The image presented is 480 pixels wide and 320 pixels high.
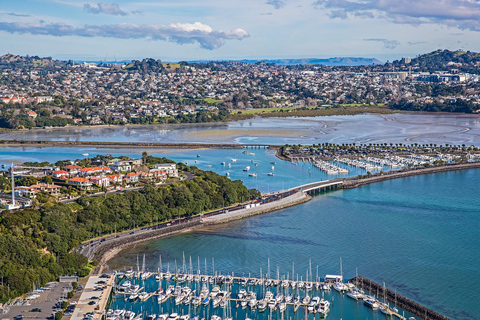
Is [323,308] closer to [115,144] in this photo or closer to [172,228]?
[172,228]

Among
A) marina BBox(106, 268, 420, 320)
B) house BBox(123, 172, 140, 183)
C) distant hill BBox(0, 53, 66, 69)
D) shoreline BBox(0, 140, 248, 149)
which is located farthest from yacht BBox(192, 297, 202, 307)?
distant hill BBox(0, 53, 66, 69)

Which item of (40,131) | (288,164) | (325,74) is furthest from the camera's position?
(325,74)

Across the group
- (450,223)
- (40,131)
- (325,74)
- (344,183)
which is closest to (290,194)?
(344,183)

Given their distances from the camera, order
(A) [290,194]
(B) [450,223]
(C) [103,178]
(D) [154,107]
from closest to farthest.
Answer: (B) [450,223]
(C) [103,178]
(A) [290,194]
(D) [154,107]

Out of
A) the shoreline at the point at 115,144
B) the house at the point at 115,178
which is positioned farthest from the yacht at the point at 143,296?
the shoreline at the point at 115,144

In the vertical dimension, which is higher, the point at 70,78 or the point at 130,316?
the point at 70,78

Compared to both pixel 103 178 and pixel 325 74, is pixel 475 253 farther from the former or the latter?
pixel 325 74
